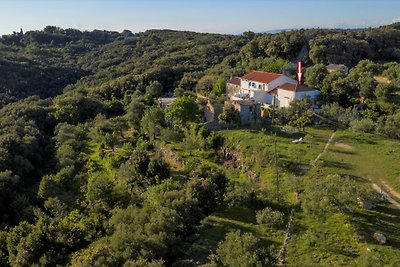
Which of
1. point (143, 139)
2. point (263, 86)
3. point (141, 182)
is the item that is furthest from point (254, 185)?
point (263, 86)

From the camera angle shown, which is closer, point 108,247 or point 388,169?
point 108,247

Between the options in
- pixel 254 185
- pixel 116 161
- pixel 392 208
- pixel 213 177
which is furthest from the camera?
pixel 116 161

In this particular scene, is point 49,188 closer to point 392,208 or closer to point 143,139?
point 143,139

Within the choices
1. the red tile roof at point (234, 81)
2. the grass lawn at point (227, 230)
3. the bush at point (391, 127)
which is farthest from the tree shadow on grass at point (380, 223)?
the red tile roof at point (234, 81)

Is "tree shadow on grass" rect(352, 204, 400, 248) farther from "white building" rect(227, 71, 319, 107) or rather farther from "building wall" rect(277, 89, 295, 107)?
"white building" rect(227, 71, 319, 107)

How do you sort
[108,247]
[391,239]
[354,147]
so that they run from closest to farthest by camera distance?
[108,247] → [391,239] → [354,147]

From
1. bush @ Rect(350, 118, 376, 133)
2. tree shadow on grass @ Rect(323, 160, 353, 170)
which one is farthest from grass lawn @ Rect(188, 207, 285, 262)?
bush @ Rect(350, 118, 376, 133)

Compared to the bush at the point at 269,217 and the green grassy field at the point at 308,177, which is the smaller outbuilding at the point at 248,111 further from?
the bush at the point at 269,217
